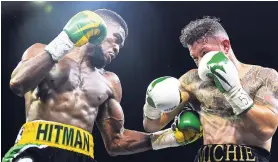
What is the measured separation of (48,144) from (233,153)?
86 cm

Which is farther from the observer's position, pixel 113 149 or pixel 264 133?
pixel 113 149

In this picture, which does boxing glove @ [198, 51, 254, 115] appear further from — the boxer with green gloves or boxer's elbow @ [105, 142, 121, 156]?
boxer's elbow @ [105, 142, 121, 156]

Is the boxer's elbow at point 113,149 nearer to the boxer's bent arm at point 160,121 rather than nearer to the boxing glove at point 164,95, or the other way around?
the boxer's bent arm at point 160,121

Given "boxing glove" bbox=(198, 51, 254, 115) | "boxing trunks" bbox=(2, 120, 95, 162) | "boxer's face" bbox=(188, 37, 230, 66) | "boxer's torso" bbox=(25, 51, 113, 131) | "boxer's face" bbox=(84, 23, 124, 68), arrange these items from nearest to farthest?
"boxing glove" bbox=(198, 51, 254, 115), "boxing trunks" bbox=(2, 120, 95, 162), "boxer's torso" bbox=(25, 51, 113, 131), "boxer's face" bbox=(188, 37, 230, 66), "boxer's face" bbox=(84, 23, 124, 68)

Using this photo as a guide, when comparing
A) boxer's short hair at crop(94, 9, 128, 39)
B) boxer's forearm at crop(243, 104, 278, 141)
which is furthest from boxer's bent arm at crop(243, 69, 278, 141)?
boxer's short hair at crop(94, 9, 128, 39)

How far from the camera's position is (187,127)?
98.2 inches

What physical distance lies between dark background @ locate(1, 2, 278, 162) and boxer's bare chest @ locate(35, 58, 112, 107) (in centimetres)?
24

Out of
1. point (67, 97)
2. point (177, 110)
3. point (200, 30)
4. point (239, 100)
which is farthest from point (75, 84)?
point (239, 100)

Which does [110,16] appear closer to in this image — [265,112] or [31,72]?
[31,72]

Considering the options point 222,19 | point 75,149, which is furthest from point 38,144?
point 222,19

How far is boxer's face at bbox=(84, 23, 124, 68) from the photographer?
8.92 feet

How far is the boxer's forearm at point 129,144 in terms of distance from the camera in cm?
277

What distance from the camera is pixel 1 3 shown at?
2.81m

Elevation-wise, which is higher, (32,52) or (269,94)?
(32,52)
